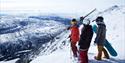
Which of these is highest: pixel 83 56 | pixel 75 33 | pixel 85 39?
pixel 75 33

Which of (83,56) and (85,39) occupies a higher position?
(85,39)

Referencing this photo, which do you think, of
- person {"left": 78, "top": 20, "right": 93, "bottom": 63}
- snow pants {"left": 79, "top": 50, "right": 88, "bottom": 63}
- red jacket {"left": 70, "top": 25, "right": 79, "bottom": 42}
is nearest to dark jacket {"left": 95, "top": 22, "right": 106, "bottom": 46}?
person {"left": 78, "top": 20, "right": 93, "bottom": 63}

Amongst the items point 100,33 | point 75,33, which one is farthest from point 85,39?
→ point 75,33

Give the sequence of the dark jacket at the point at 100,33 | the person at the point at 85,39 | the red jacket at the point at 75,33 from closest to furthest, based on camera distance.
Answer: the person at the point at 85,39 < the dark jacket at the point at 100,33 < the red jacket at the point at 75,33

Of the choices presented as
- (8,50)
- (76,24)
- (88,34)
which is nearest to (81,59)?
(88,34)

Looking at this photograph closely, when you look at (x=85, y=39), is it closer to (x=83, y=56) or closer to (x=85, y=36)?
(x=85, y=36)

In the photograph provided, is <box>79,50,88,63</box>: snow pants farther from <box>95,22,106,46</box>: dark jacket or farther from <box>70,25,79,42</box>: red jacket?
<box>70,25,79,42</box>: red jacket

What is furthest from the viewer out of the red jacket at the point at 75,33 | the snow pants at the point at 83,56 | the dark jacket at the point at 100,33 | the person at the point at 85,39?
the red jacket at the point at 75,33

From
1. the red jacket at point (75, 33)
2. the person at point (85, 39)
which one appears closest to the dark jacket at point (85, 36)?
the person at point (85, 39)

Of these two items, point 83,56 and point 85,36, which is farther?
point 83,56

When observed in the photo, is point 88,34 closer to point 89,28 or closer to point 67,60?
point 89,28

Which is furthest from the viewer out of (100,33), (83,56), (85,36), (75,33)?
(75,33)

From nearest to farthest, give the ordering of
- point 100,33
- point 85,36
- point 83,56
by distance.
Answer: point 85,36
point 83,56
point 100,33

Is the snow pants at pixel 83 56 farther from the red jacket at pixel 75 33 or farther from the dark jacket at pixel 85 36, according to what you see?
the red jacket at pixel 75 33
